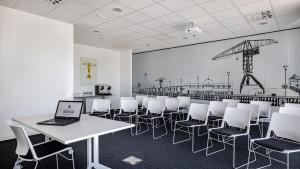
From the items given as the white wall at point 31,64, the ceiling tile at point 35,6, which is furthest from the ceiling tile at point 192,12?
the white wall at point 31,64

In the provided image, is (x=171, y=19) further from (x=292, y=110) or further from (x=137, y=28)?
(x=292, y=110)

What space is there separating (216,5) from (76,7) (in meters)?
2.90

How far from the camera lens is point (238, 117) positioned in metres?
3.19

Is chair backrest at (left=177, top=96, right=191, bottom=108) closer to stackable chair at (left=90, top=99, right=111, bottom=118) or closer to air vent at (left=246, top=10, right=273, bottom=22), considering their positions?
stackable chair at (left=90, top=99, right=111, bottom=118)

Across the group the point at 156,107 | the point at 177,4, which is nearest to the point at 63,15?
the point at 177,4

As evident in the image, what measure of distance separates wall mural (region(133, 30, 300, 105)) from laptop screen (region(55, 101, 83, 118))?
501 cm

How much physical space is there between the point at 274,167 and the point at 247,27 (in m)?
3.74

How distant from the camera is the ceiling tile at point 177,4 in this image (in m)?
3.52

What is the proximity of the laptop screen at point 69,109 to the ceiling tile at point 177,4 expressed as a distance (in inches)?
97.5

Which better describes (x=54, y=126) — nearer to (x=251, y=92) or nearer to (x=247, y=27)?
(x=247, y=27)

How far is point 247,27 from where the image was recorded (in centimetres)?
502

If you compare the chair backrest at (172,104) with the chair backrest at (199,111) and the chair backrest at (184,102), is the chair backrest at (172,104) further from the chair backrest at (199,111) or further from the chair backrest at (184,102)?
the chair backrest at (199,111)

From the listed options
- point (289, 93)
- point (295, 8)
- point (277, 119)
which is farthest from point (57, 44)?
point (289, 93)

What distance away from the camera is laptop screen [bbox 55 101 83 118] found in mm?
2709
